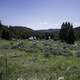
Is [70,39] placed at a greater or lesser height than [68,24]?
lesser

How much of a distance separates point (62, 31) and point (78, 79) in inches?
2495

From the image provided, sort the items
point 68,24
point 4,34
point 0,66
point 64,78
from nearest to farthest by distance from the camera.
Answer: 1. point 64,78
2. point 0,66
3. point 68,24
4. point 4,34

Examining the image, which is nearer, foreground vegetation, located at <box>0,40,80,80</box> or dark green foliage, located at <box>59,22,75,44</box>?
foreground vegetation, located at <box>0,40,80,80</box>

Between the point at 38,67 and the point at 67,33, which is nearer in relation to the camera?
the point at 38,67

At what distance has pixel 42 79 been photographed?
868 centimetres

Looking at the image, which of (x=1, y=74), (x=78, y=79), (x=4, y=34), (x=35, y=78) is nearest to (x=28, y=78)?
(x=35, y=78)

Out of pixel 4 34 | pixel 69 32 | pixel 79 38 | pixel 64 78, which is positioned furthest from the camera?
pixel 79 38

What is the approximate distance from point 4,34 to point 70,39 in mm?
35939

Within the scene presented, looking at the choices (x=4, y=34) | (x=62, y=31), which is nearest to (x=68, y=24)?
(x=62, y=31)

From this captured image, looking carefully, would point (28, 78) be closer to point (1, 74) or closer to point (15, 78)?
point (15, 78)

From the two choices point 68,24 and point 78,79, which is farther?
point 68,24

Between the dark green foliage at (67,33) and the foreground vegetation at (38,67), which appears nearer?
the foreground vegetation at (38,67)

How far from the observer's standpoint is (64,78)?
348 inches

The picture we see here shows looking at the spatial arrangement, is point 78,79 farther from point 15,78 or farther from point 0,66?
point 0,66
